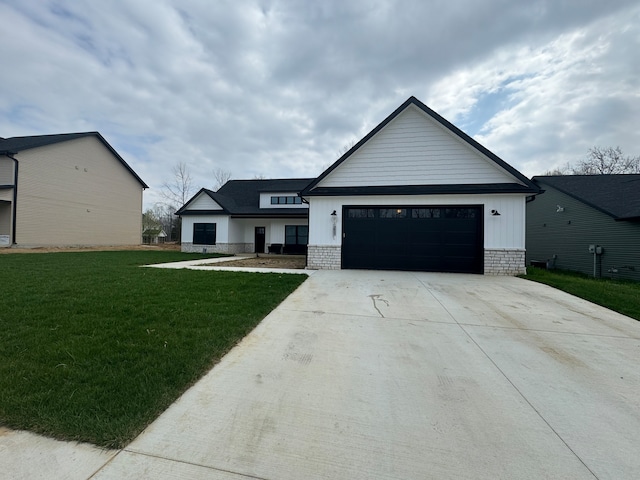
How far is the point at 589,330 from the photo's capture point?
4426mm

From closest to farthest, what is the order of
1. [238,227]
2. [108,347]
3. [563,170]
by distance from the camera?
[108,347] → [238,227] → [563,170]

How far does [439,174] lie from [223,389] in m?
10.5

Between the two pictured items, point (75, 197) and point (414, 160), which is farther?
point (75, 197)

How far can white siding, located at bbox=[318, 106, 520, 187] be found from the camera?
10.4m

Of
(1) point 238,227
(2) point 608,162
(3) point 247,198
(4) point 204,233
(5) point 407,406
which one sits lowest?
(5) point 407,406

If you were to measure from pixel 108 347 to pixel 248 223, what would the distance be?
59.5 ft

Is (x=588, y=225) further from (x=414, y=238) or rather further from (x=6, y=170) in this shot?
(x=6, y=170)

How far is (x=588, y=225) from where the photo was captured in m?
13.2

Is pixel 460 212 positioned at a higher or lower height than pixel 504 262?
higher

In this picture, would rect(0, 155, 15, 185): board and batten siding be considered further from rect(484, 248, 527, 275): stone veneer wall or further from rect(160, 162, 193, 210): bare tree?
rect(484, 248, 527, 275): stone veneer wall

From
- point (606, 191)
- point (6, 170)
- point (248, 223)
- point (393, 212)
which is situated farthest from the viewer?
point (248, 223)

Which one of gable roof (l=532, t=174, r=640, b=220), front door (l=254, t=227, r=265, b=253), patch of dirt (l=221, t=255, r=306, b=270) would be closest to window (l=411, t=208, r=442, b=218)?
patch of dirt (l=221, t=255, r=306, b=270)

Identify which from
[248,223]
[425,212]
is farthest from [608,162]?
[248,223]

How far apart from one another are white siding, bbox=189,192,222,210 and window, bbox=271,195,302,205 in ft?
13.2
